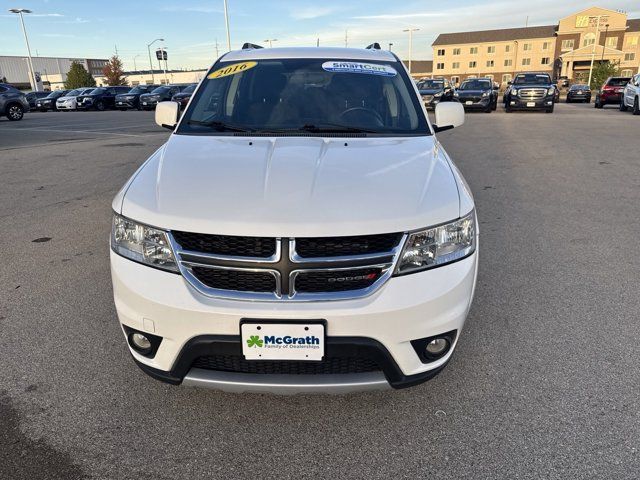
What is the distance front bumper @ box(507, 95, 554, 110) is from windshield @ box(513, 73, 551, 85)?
152 cm

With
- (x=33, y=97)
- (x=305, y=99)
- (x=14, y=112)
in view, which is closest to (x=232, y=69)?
(x=305, y=99)

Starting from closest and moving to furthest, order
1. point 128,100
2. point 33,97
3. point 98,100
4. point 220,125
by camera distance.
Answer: point 220,125 → point 128,100 → point 98,100 → point 33,97

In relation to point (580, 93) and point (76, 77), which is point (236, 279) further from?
point (76, 77)

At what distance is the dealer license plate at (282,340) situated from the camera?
1971 mm

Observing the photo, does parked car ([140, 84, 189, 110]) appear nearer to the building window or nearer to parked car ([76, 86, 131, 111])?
parked car ([76, 86, 131, 111])

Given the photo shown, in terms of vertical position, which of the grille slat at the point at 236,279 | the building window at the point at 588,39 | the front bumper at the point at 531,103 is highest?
the building window at the point at 588,39

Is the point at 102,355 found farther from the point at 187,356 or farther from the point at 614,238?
the point at 614,238

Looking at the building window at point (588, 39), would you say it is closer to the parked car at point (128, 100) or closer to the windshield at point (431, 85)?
the windshield at point (431, 85)

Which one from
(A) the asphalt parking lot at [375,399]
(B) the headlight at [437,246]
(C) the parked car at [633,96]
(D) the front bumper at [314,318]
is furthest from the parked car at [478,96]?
(D) the front bumper at [314,318]

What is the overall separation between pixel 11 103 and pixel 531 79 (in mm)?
24649

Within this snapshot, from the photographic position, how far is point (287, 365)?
210 cm

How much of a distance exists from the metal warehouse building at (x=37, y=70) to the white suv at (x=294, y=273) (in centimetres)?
9788

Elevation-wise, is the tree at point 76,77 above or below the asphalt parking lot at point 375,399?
above

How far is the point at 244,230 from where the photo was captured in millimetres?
2010
